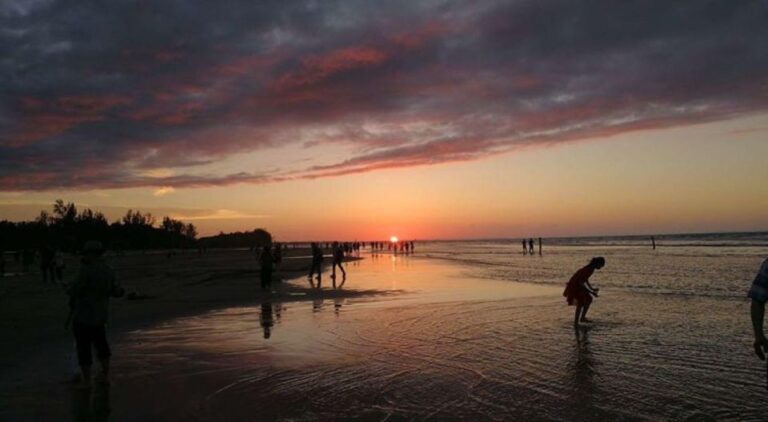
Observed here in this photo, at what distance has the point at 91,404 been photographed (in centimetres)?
723

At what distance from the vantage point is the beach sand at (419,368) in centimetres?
694

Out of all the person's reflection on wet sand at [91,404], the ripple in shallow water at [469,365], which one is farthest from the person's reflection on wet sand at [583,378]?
the person's reflection on wet sand at [91,404]

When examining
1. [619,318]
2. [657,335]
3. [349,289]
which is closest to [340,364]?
[657,335]

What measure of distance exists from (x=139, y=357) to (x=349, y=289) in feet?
46.6

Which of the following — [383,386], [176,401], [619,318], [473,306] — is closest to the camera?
[176,401]

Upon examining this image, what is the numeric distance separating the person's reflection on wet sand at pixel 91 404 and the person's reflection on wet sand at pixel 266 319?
460 cm

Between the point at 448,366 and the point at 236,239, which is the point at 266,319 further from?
the point at 236,239

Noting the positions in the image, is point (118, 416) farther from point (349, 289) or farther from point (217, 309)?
point (349, 289)

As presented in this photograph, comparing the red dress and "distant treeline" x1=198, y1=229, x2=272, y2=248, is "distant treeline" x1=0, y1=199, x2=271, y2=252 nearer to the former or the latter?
"distant treeline" x1=198, y1=229, x2=272, y2=248

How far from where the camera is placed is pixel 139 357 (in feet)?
33.5

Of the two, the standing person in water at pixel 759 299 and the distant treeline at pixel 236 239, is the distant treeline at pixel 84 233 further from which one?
the standing person in water at pixel 759 299

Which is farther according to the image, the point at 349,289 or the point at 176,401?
the point at 349,289

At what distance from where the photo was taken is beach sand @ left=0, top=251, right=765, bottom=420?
22.8 ft

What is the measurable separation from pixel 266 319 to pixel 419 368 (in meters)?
6.98
